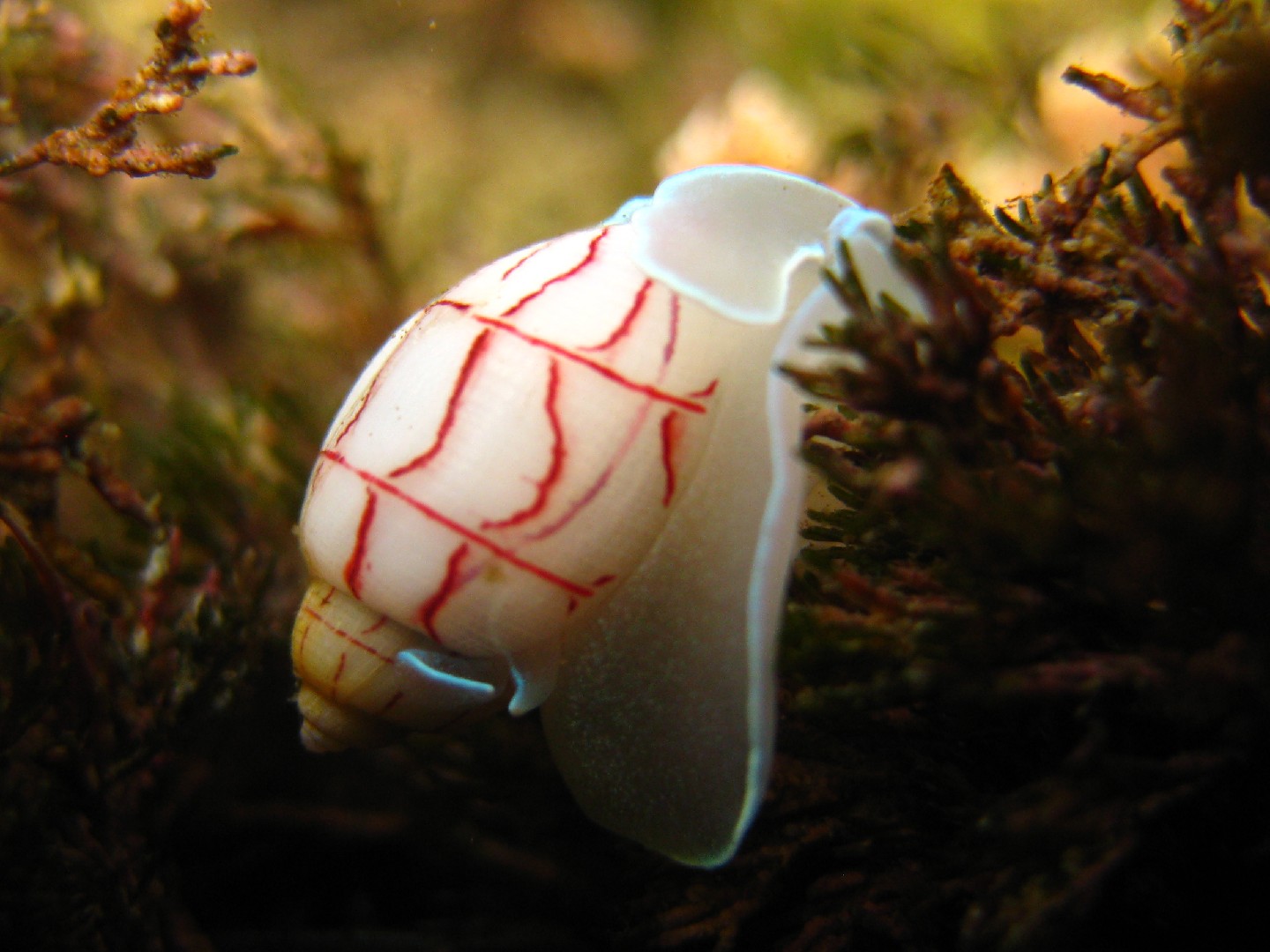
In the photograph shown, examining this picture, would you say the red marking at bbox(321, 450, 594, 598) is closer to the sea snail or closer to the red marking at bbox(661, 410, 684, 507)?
the sea snail

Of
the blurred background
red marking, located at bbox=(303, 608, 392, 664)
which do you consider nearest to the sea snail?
red marking, located at bbox=(303, 608, 392, 664)

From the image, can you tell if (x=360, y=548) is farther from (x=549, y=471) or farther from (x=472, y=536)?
(x=549, y=471)

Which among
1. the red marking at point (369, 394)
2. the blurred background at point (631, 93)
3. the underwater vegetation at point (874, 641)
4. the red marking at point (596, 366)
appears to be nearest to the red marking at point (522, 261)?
the red marking at point (596, 366)

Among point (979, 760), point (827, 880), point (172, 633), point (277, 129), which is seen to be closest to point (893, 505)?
point (979, 760)

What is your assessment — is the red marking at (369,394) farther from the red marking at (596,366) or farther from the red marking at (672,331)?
the red marking at (672,331)

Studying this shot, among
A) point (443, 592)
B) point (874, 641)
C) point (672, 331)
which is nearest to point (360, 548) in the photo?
point (443, 592)

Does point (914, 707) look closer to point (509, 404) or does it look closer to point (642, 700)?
point (642, 700)
